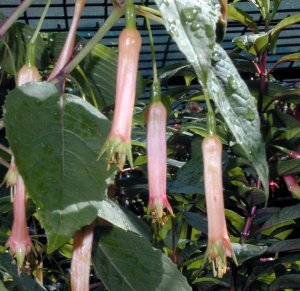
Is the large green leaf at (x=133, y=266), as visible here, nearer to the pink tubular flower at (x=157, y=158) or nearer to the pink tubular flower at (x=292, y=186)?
the pink tubular flower at (x=157, y=158)

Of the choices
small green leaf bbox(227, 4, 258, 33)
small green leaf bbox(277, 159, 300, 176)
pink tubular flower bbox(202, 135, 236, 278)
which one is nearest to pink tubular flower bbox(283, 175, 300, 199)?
small green leaf bbox(277, 159, 300, 176)

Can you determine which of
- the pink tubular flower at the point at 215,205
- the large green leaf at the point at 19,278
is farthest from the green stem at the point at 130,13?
the large green leaf at the point at 19,278

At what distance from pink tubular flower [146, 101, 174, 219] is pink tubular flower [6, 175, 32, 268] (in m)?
0.09

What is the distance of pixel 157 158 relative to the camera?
49cm

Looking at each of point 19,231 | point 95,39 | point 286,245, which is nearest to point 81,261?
point 19,231

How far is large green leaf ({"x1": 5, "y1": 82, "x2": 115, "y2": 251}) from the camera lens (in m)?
0.41

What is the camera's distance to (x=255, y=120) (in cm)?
41

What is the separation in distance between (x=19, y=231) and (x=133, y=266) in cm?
10

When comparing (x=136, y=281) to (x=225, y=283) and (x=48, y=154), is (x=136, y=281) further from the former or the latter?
(x=225, y=283)

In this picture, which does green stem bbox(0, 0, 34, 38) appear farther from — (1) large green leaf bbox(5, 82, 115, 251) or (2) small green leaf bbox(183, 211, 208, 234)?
(2) small green leaf bbox(183, 211, 208, 234)

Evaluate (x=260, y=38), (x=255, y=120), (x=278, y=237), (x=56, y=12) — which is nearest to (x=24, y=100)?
(x=255, y=120)

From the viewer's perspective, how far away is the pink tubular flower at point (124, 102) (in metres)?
0.41

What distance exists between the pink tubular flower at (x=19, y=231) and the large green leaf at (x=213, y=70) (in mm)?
153

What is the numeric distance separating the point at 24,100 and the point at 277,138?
21.9 inches
